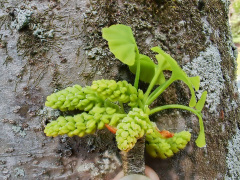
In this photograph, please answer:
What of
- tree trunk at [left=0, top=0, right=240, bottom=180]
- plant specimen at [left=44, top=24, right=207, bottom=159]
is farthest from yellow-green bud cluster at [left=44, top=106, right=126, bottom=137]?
tree trunk at [left=0, top=0, right=240, bottom=180]

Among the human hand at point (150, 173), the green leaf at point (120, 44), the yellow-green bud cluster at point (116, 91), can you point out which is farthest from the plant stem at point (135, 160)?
the green leaf at point (120, 44)

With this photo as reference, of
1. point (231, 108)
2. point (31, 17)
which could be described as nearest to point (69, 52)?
point (31, 17)

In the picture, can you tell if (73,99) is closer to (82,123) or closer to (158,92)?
(82,123)

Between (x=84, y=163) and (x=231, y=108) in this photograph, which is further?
(x=231, y=108)

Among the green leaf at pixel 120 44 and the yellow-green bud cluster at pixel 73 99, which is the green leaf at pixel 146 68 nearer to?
the green leaf at pixel 120 44

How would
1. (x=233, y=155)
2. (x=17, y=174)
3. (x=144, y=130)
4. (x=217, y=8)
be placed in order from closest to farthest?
(x=144, y=130)
(x=17, y=174)
(x=233, y=155)
(x=217, y=8)

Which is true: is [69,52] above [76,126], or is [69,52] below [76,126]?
above

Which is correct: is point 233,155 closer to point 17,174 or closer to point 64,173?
point 64,173
